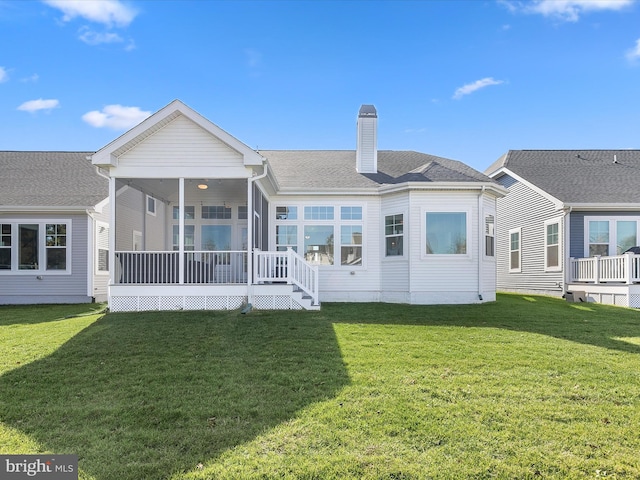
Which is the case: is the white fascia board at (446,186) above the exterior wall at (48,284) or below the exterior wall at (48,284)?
above

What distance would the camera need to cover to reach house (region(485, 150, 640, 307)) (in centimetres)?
1325

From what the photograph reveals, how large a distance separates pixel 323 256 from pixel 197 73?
30.5ft

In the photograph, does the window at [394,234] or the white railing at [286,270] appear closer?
the white railing at [286,270]

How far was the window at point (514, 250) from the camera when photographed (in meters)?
17.4

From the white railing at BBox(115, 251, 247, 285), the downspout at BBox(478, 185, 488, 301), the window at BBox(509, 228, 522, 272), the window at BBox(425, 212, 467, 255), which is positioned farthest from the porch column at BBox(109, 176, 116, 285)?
the window at BBox(509, 228, 522, 272)

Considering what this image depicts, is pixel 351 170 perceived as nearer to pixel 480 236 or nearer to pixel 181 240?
pixel 480 236

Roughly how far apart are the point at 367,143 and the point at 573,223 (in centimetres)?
772

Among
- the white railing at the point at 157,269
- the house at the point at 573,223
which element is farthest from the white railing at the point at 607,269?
the white railing at the point at 157,269

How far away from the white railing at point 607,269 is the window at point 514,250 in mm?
2969

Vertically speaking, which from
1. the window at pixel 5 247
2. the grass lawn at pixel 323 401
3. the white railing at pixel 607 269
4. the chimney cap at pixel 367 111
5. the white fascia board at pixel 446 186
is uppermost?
the chimney cap at pixel 367 111

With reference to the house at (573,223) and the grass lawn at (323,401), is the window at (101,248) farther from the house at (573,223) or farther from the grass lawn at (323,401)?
the house at (573,223)

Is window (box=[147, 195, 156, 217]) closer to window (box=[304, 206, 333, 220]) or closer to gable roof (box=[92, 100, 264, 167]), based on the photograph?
gable roof (box=[92, 100, 264, 167])

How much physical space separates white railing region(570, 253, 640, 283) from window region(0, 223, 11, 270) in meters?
18.7

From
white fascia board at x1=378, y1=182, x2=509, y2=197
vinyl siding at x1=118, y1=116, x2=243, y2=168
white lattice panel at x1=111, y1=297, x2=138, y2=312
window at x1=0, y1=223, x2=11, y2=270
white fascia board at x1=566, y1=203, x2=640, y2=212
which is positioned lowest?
white lattice panel at x1=111, y1=297, x2=138, y2=312
